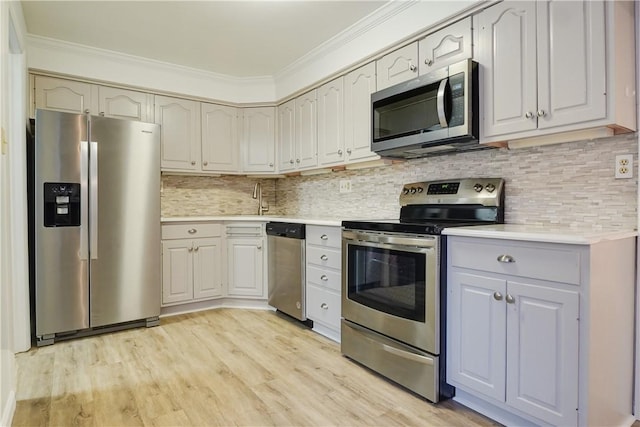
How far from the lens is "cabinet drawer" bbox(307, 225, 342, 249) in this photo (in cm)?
271

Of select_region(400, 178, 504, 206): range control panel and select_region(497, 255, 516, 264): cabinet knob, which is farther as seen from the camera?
select_region(400, 178, 504, 206): range control panel

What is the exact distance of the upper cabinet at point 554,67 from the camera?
1.59m

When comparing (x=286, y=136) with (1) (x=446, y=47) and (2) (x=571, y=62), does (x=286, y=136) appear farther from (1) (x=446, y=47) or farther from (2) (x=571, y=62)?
(2) (x=571, y=62)

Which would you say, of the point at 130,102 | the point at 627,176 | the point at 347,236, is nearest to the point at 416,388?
the point at 347,236

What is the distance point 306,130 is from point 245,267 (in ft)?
4.80

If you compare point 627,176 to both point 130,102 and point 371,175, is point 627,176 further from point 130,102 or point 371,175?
point 130,102

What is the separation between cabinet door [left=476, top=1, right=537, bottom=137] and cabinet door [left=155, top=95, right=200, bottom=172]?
2.78 meters

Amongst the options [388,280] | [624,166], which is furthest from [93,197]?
[624,166]

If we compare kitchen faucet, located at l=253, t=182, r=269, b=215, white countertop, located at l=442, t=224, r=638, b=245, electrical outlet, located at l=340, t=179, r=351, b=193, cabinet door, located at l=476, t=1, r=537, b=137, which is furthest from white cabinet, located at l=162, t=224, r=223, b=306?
cabinet door, located at l=476, t=1, r=537, b=137

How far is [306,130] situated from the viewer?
3.57 m

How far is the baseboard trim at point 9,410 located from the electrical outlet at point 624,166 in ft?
9.83

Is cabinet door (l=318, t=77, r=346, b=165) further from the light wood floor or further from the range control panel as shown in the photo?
the light wood floor

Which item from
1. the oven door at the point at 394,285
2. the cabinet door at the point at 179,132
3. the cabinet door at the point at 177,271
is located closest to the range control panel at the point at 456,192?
the oven door at the point at 394,285

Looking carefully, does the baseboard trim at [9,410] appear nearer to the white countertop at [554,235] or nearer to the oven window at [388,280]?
the oven window at [388,280]
